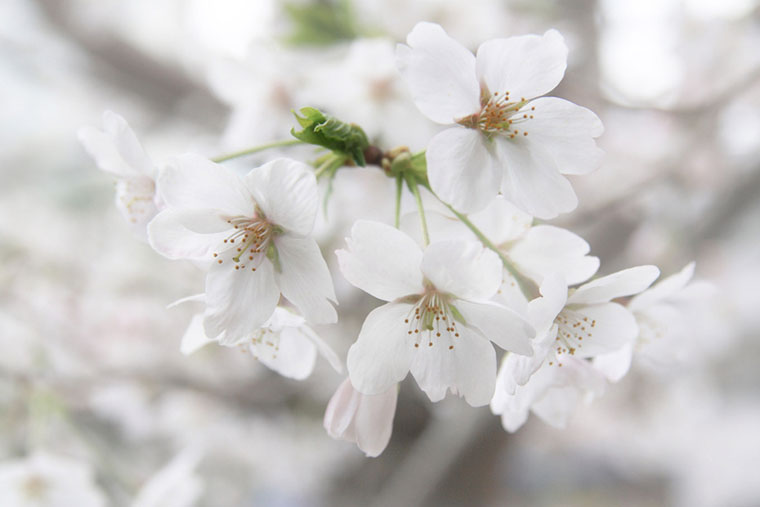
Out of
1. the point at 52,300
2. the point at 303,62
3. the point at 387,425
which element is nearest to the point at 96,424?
the point at 52,300

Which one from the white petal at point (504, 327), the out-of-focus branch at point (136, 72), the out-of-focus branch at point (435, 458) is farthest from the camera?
the out-of-focus branch at point (136, 72)

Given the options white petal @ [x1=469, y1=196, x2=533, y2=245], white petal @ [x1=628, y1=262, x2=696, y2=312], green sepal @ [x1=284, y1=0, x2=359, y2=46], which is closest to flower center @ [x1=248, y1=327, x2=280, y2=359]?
white petal @ [x1=469, y1=196, x2=533, y2=245]

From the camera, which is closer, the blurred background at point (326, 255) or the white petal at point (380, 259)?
the white petal at point (380, 259)

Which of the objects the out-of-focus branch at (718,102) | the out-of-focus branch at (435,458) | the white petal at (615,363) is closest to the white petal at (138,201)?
the white petal at (615,363)

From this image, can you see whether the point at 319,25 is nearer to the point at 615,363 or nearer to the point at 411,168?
the point at 411,168

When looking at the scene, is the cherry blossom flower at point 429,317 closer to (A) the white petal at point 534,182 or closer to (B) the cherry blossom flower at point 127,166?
(A) the white petal at point 534,182

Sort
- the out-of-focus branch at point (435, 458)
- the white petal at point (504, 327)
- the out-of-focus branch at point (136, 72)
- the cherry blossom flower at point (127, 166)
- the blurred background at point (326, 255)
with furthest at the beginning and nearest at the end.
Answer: the out-of-focus branch at point (136, 72), the out-of-focus branch at point (435, 458), the blurred background at point (326, 255), the cherry blossom flower at point (127, 166), the white petal at point (504, 327)

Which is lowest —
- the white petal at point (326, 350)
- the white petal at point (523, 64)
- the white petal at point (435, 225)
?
the white petal at point (326, 350)
